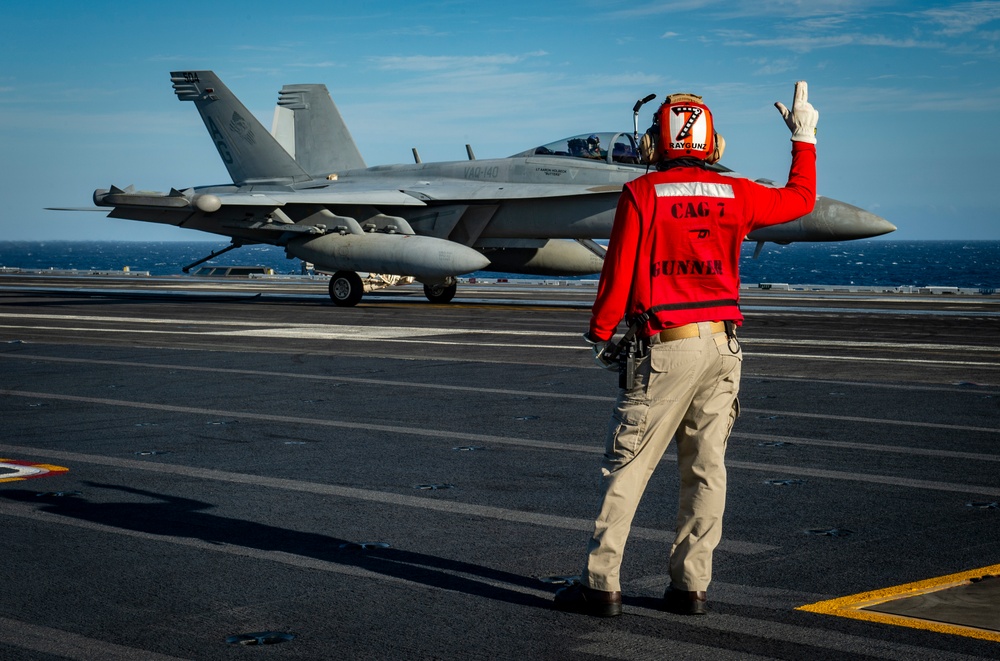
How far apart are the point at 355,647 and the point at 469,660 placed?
0.43 metres

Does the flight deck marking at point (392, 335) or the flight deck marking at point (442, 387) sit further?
the flight deck marking at point (392, 335)

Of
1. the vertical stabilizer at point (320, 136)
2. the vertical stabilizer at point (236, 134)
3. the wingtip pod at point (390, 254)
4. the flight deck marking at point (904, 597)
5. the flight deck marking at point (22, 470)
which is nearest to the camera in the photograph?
the flight deck marking at point (904, 597)

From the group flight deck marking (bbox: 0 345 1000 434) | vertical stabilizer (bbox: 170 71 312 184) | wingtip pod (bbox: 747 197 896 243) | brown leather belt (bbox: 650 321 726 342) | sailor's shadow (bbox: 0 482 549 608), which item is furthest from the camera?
vertical stabilizer (bbox: 170 71 312 184)

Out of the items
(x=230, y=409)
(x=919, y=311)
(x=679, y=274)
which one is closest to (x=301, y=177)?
(x=919, y=311)

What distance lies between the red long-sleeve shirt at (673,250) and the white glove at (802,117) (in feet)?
1.58

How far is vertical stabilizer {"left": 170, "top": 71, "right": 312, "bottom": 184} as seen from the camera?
29344 mm

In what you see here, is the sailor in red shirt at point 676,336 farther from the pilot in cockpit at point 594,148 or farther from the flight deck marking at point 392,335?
the pilot in cockpit at point 594,148

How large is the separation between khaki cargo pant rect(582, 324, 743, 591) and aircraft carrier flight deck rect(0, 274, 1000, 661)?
223 mm

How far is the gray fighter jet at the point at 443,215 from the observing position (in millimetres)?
22594

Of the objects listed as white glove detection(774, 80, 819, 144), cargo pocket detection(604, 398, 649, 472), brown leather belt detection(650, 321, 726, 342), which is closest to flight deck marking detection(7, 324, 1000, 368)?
white glove detection(774, 80, 819, 144)

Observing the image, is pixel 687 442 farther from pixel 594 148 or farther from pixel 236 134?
pixel 236 134

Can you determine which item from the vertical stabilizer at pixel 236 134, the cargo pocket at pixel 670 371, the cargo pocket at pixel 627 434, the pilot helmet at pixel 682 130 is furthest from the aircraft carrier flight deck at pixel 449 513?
the vertical stabilizer at pixel 236 134

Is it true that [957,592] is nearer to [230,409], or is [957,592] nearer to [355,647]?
[355,647]

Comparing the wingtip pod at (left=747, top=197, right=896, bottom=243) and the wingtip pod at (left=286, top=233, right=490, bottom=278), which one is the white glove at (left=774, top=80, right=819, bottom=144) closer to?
the wingtip pod at (left=747, top=197, right=896, bottom=243)
